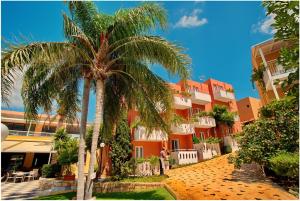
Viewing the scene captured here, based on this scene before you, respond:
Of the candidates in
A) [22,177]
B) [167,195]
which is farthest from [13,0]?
[22,177]

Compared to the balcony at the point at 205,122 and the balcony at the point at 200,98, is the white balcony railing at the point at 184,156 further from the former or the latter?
the balcony at the point at 200,98

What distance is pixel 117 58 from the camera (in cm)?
1045

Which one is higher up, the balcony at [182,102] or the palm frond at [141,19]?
the balcony at [182,102]

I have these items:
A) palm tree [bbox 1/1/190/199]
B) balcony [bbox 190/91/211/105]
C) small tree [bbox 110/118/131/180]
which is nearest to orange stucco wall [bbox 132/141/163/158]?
small tree [bbox 110/118/131/180]

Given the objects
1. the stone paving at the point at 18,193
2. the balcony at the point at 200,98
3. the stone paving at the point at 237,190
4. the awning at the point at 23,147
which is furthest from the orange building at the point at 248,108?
the stone paving at the point at 18,193

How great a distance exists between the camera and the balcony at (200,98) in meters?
28.2

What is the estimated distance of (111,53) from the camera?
1081 cm

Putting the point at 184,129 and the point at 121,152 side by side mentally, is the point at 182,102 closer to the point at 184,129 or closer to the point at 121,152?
the point at 184,129

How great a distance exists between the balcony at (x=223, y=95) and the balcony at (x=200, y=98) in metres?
2.34

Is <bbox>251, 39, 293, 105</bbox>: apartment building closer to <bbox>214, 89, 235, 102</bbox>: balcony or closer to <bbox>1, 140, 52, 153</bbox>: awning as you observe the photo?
<bbox>214, 89, 235, 102</bbox>: balcony

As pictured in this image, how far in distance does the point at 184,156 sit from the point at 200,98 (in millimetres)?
9553

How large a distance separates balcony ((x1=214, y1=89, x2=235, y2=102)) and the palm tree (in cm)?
2260

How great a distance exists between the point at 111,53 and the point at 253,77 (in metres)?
7.15

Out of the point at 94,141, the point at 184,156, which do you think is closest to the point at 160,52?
the point at 94,141
